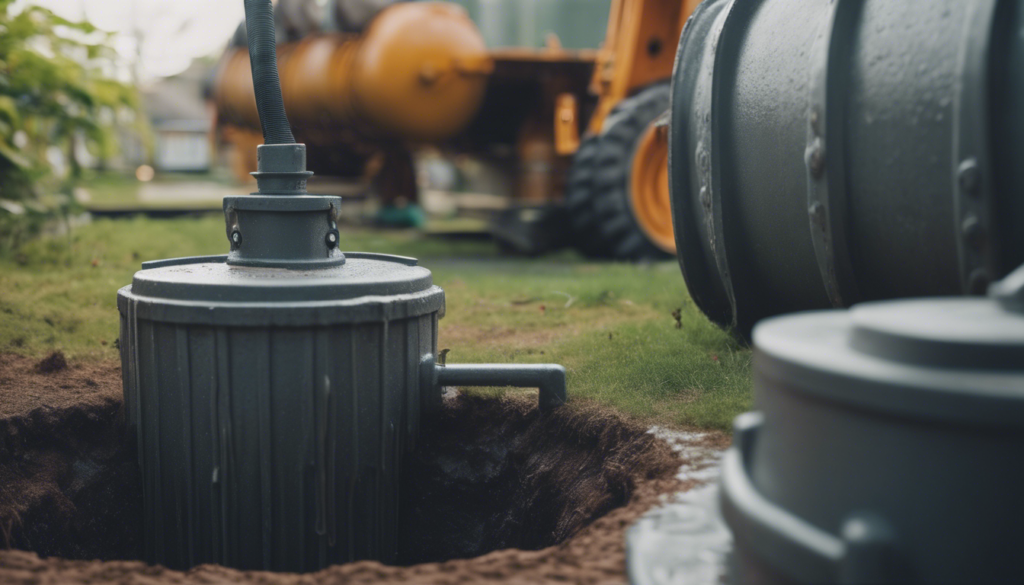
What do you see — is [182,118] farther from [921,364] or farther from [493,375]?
[921,364]

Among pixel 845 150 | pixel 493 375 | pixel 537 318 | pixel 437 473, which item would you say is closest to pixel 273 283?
pixel 493 375

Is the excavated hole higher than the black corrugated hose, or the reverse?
the black corrugated hose

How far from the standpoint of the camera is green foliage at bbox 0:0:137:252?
6570mm

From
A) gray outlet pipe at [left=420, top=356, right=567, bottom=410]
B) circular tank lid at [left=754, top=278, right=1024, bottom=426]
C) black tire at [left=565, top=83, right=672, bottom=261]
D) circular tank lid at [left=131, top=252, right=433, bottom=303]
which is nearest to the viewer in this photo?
circular tank lid at [left=754, top=278, right=1024, bottom=426]

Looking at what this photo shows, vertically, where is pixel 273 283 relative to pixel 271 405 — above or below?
above

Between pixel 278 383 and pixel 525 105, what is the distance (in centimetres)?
782

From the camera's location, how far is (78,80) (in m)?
7.60

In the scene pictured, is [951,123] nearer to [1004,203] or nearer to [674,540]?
[1004,203]

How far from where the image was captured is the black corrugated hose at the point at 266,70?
3209mm

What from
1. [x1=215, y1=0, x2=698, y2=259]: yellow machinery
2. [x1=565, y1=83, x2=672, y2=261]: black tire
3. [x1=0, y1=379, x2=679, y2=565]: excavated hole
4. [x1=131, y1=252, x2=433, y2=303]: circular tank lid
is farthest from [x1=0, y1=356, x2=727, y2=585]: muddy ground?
[x1=565, y1=83, x2=672, y2=261]: black tire

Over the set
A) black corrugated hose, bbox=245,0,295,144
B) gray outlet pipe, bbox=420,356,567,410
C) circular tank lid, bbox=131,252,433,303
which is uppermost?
black corrugated hose, bbox=245,0,295,144

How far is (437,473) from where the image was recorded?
332cm

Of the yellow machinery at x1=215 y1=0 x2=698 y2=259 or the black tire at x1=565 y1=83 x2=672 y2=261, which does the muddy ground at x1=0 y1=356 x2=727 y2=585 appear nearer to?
the yellow machinery at x1=215 y1=0 x2=698 y2=259

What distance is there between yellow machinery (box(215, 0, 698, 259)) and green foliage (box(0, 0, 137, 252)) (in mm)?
2582
